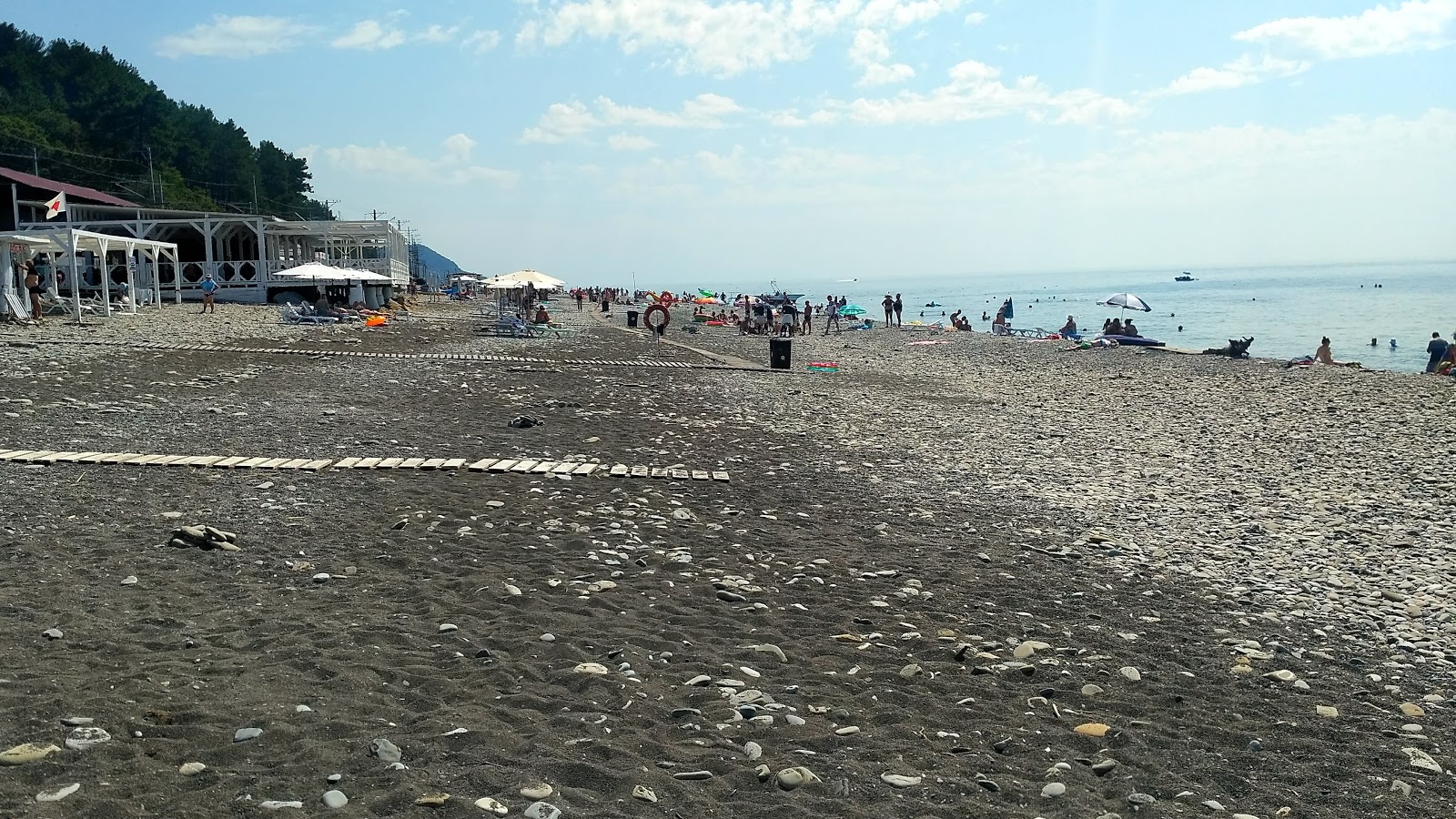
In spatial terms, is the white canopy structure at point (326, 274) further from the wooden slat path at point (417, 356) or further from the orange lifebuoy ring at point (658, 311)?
the wooden slat path at point (417, 356)

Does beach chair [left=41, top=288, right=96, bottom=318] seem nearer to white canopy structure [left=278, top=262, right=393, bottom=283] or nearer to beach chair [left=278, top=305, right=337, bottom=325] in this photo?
beach chair [left=278, top=305, right=337, bottom=325]

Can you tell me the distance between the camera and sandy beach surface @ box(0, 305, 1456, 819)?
465 cm

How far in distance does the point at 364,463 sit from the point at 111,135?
3929 inches

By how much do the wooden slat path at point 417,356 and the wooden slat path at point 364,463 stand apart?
46.2 feet

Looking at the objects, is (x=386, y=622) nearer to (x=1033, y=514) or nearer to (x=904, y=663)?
(x=904, y=663)

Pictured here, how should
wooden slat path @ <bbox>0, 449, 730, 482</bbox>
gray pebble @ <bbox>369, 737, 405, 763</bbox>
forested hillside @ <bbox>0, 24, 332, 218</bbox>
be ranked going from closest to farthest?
gray pebble @ <bbox>369, 737, 405, 763</bbox>, wooden slat path @ <bbox>0, 449, 730, 482</bbox>, forested hillside @ <bbox>0, 24, 332, 218</bbox>

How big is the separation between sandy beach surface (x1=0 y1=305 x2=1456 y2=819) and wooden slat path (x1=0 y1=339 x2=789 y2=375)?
9.44 metres

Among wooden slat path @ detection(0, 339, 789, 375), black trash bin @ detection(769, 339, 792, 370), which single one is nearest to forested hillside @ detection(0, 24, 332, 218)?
wooden slat path @ detection(0, 339, 789, 375)

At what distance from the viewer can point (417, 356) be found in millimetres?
26531

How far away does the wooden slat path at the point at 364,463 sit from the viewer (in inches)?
421

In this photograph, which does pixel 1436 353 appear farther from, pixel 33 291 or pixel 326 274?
pixel 33 291

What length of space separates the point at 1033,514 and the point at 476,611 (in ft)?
20.3

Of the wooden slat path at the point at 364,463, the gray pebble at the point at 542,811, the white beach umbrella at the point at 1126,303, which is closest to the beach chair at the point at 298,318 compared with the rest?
the wooden slat path at the point at 364,463

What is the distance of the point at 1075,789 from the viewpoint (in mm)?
4746
